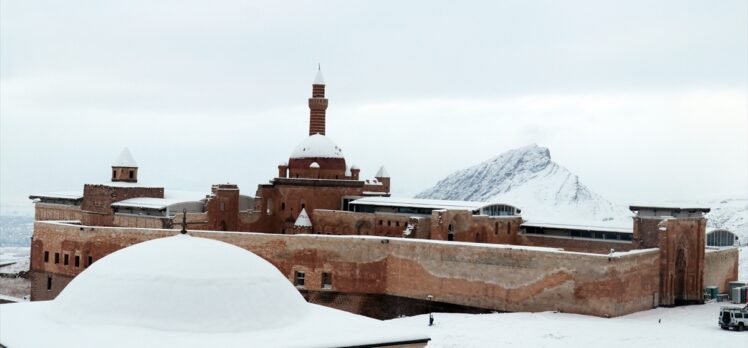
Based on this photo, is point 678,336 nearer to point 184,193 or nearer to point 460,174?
point 184,193

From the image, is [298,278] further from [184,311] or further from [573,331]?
[184,311]

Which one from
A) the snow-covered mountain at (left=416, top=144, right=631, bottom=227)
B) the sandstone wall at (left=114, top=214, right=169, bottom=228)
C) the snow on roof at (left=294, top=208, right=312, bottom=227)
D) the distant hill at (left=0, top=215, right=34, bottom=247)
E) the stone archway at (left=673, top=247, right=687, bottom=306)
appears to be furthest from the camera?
the distant hill at (left=0, top=215, right=34, bottom=247)

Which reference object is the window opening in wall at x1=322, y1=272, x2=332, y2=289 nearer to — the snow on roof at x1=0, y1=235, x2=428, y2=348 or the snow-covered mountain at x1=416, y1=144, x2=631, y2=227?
the snow on roof at x1=0, y1=235, x2=428, y2=348

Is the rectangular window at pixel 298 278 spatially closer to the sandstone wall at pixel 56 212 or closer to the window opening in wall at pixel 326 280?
the window opening in wall at pixel 326 280

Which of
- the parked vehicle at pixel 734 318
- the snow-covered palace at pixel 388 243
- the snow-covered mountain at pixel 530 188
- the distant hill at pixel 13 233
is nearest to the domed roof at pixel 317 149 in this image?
the snow-covered palace at pixel 388 243

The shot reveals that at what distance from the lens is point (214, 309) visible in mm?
18156

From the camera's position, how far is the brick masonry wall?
4238cm

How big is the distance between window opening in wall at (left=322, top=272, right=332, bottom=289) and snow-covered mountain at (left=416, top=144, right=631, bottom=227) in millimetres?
67314

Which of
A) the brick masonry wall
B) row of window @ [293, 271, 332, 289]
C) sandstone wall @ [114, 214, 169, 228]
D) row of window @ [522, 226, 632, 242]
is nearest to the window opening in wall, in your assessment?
row of window @ [293, 271, 332, 289]

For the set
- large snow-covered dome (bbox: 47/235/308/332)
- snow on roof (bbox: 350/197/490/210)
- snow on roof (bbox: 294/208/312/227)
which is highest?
snow on roof (bbox: 350/197/490/210)

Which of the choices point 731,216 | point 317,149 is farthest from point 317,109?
point 731,216

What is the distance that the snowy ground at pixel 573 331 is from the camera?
96.8 feet

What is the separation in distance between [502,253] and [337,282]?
769 cm

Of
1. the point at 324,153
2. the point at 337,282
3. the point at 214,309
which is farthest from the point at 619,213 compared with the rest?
the point at 214,309
